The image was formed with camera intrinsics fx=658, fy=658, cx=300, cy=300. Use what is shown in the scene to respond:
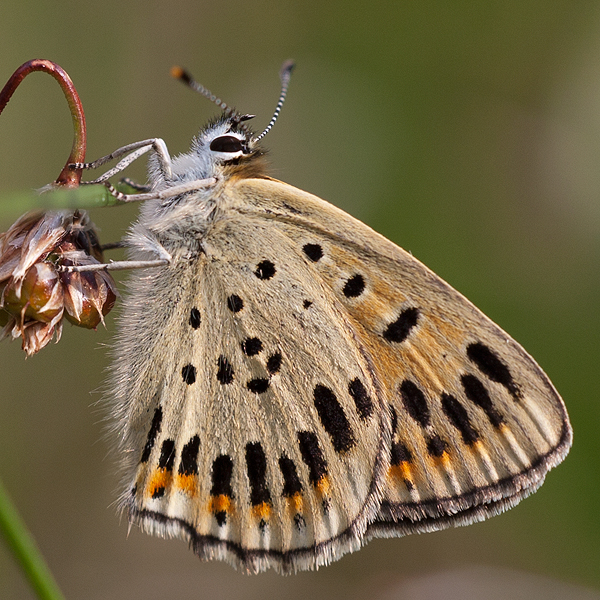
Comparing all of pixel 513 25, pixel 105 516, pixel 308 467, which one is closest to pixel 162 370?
Result: pixel 308 467

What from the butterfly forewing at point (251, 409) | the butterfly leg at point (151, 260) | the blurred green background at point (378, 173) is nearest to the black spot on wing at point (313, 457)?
the butterfly forewing at point (251, 409)

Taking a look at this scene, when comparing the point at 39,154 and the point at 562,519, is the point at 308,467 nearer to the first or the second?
the point at 562,519

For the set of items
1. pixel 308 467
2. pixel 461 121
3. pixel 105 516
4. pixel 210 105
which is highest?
pixel 461 121

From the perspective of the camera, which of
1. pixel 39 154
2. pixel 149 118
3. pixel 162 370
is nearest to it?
pixel 162 370

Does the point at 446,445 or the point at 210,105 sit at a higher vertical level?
the point at 210,105

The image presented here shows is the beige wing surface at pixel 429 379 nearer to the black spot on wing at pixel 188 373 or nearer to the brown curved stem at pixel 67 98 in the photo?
the black spot on wing at pixel 188 373

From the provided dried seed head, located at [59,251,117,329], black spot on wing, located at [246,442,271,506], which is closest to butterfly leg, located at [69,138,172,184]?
dried seed head, located at [59,251,117,329]
